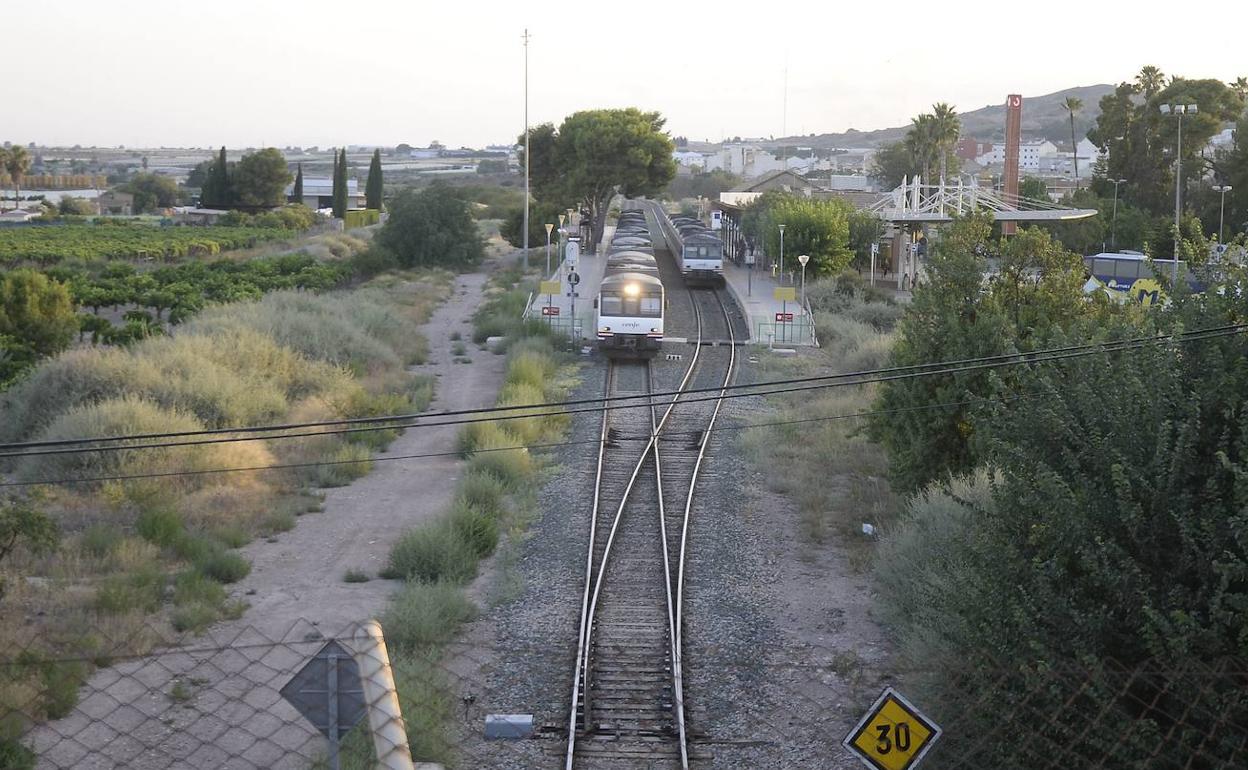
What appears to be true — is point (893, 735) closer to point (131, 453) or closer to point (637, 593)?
point (637, 593)

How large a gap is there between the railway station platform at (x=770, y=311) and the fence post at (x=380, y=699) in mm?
29597

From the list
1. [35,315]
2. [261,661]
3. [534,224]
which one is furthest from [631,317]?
[534,224]

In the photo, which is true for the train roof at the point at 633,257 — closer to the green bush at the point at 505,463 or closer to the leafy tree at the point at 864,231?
the leafy tree at the point at 864,231

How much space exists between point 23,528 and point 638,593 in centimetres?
673

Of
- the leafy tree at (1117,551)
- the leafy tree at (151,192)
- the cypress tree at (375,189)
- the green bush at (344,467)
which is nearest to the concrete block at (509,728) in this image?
the leafy tree at (1117,551)

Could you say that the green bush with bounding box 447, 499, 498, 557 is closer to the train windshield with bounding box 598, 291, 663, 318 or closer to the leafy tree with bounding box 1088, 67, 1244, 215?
the train windshield with bounding box 598, 291, 663, 318

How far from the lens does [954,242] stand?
1688 centimetres

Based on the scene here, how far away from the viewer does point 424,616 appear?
41.1 ft

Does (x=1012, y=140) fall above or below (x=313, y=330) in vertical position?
above

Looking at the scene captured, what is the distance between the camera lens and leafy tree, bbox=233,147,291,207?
112m

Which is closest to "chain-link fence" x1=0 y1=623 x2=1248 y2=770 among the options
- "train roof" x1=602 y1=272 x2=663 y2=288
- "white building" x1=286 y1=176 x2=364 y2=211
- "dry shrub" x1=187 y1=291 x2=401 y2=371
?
"dry shrub" x1=187 y1=291 x2=401 y2=371

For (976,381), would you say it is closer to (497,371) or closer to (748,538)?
(748,538)

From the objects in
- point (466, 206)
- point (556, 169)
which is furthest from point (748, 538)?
point (556, 169)

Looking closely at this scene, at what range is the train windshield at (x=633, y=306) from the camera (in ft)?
101
